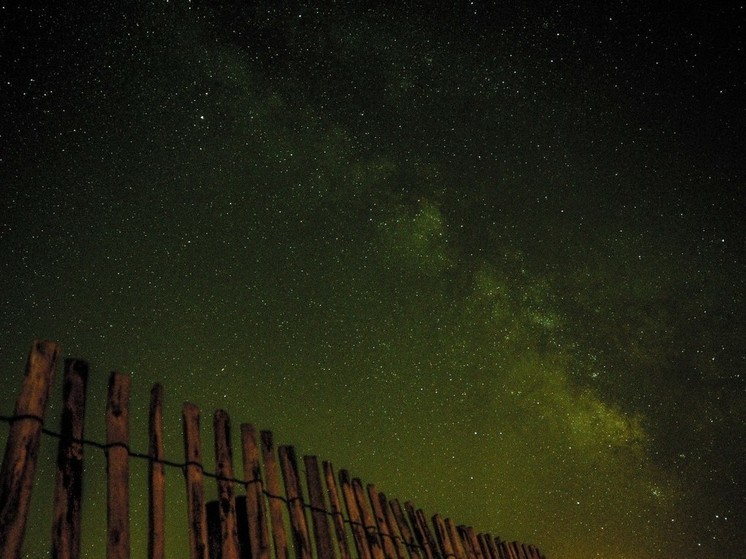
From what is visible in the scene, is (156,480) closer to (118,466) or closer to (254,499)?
(118,466)

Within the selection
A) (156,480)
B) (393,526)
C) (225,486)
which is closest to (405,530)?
(393,526)

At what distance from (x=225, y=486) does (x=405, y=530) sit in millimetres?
2093

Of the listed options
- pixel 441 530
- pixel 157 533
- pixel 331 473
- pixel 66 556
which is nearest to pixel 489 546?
pixel 441 530

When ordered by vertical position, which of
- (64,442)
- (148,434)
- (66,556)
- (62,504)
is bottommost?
(66,556)

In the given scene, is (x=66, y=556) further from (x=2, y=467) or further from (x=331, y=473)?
(x=331, y=473)

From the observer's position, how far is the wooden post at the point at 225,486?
2953 mm

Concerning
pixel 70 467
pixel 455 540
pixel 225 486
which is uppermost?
pixel 455 540

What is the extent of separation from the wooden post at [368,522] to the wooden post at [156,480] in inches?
71.8

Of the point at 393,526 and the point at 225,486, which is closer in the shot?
the point at 225,486

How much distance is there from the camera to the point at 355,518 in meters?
4.04

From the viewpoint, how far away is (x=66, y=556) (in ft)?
7.30

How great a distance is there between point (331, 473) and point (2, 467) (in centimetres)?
237

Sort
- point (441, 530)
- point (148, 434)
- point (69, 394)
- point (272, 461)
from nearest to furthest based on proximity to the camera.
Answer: point (69, 394) → point (148, 434) → point (272, 461) → point (441, 530)

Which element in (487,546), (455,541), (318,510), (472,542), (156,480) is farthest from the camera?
(487,546)
